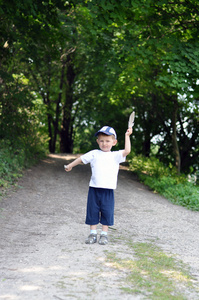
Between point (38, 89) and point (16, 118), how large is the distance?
638 cm

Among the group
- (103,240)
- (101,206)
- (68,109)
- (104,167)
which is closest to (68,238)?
(103,240)

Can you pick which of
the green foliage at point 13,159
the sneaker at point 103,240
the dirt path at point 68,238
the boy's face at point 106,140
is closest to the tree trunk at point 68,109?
the green foliage at point 13,159

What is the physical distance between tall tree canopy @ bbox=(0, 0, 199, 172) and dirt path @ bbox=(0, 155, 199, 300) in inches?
139

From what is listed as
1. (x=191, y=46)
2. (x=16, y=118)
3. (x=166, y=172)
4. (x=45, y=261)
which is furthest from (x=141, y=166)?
(x=45, y=261)

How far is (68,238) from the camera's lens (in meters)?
5.12

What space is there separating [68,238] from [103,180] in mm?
1092

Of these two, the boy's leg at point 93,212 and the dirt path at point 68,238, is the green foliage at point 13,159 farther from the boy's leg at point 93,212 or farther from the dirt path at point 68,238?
the boy's leg at point 93,212

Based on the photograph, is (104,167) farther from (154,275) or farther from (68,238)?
(154,275)

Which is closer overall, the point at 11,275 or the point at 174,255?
the point at 11,275

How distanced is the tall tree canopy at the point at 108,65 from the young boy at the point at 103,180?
4.86 m

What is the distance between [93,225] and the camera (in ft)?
16.3

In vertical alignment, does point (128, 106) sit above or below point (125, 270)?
above

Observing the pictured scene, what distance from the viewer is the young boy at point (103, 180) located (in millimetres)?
4816

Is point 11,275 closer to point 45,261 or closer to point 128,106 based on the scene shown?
point 45,261
